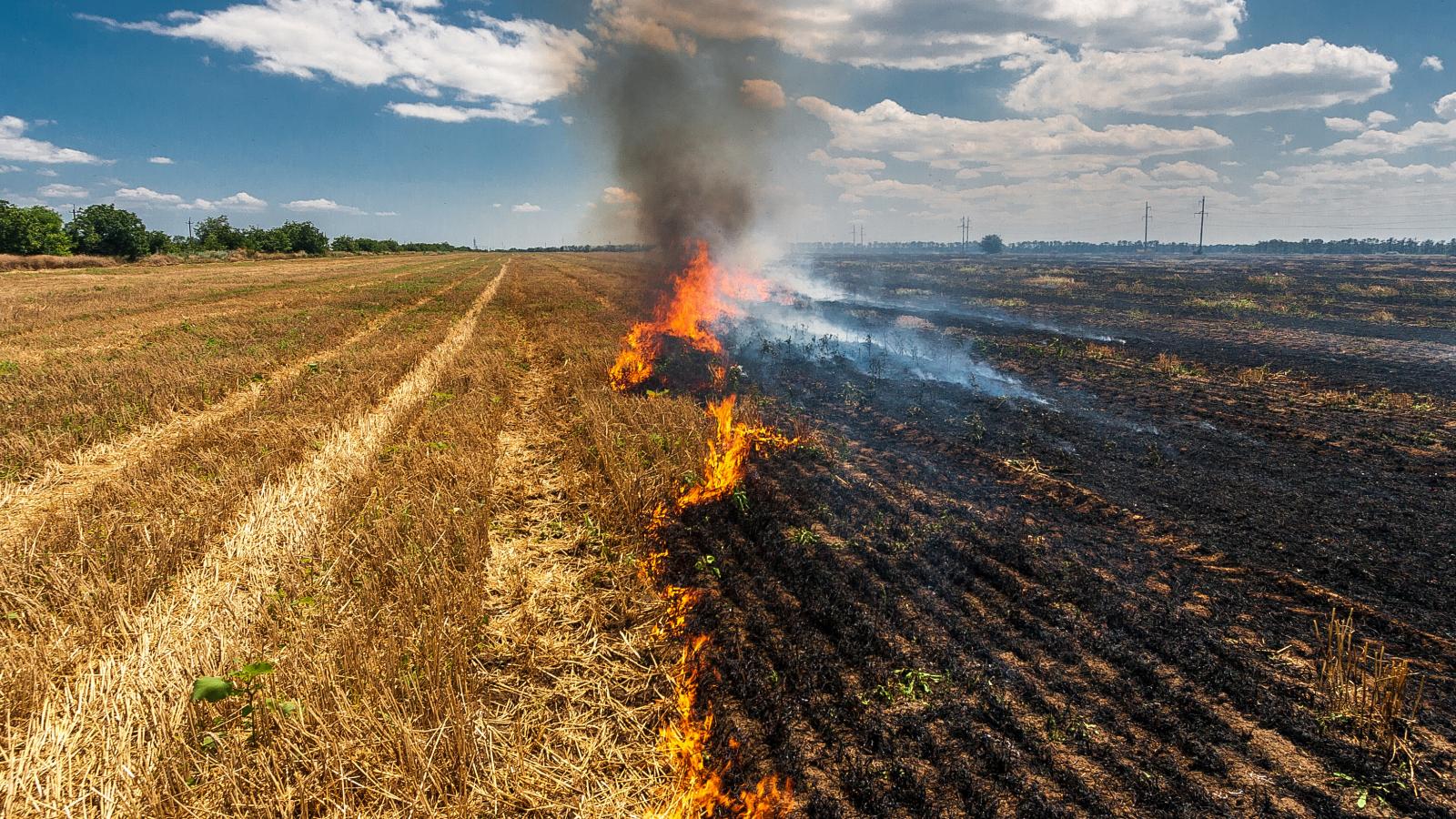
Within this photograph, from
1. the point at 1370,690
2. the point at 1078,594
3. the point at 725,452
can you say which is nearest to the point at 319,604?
the point at 725,452

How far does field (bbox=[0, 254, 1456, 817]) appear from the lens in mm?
3488

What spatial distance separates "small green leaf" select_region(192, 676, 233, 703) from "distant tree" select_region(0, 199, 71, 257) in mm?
93137

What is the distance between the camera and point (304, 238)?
102625mm

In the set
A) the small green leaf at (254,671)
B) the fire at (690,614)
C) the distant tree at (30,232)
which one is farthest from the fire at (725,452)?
the distant tree at (30,232)

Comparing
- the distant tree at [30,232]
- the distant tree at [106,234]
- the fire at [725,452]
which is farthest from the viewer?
the distant tree at [106,234]

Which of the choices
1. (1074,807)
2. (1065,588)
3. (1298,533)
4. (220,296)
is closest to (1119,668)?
(1065,588)

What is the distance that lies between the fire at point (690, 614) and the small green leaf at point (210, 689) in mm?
2711

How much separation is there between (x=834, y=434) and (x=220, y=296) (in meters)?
35.2

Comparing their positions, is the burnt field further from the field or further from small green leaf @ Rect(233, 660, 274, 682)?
small green leaf @ Rect(233, 660, 274, 682)

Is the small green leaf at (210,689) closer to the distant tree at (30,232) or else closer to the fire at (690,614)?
the fire at (690,614)

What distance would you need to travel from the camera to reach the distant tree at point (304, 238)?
101688 mm

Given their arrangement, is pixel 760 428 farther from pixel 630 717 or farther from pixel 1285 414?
pixel 1285 414

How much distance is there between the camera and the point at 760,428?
389 inches

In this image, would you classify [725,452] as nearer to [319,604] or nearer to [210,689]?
[319,604]
